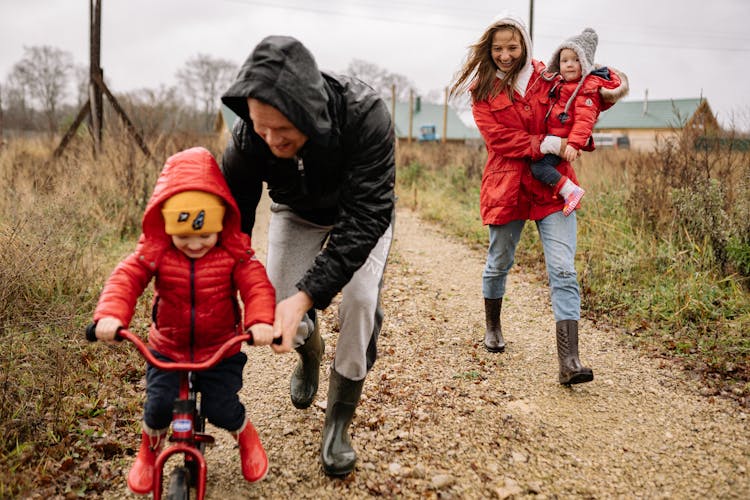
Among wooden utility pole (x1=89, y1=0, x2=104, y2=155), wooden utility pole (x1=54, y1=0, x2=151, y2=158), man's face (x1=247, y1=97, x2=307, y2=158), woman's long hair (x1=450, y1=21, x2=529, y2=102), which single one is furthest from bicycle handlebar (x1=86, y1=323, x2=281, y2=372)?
wooden utility pole (x1=89, y1=0, x2=104, y2=155)

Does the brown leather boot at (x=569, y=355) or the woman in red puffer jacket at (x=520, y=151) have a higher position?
the woman in red puffer jacket at (x=520, y=151)

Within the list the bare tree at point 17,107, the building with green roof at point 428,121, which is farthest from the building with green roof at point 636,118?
the bare tree at point 17,107

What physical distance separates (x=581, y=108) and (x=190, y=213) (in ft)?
8.59

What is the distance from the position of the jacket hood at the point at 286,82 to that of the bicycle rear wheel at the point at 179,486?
139 centimetres

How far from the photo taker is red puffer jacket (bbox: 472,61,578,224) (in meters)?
3.46

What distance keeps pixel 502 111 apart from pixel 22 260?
3.46 meters

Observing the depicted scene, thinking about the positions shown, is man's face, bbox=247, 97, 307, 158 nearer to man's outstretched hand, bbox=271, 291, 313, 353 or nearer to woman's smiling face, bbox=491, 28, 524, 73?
man's outstretched hand, bbox=271, 291, 313, 353

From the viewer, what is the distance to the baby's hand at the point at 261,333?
1.98 meters

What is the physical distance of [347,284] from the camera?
238cm

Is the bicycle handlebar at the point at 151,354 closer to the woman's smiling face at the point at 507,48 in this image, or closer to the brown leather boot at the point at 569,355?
the brown leather boot at the point at 569,355

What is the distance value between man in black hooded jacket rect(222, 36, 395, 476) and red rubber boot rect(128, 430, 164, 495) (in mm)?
719

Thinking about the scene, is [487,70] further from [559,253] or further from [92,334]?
[92,334]

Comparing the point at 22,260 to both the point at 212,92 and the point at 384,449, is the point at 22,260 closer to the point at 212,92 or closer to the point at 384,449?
the point at 384,449

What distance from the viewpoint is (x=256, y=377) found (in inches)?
143
